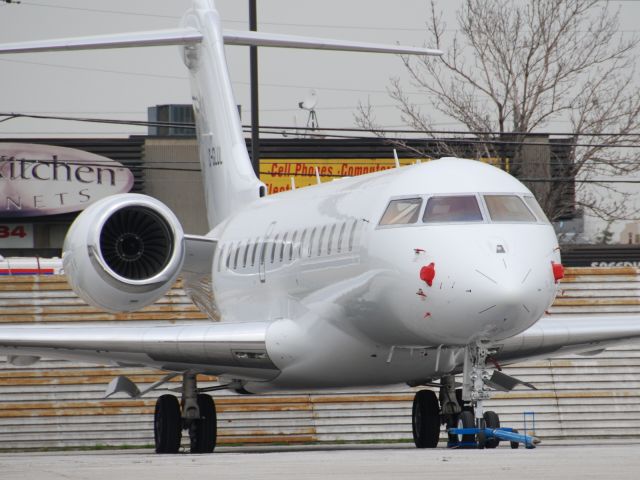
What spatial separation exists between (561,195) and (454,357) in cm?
2348

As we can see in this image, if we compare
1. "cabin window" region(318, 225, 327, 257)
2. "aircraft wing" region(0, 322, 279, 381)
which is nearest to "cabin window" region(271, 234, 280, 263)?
"aircraft wing" region(0, 322, 279, 381)

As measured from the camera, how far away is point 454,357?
16609mm

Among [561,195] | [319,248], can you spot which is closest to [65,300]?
[319,248]

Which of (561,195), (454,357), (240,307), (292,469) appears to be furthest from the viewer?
(561,195)

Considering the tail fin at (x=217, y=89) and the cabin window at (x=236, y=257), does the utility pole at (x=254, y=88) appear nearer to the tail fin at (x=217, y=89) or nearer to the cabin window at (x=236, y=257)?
the tail fin at (x=217, y=89)

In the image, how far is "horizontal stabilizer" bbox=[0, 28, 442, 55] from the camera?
2108 centimetres

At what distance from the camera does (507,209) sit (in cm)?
1499

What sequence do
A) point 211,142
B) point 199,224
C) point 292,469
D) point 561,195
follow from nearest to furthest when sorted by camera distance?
point 292,469 → point 211,142 → point 561,195 → point 199,224

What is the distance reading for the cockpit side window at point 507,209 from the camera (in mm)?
14836

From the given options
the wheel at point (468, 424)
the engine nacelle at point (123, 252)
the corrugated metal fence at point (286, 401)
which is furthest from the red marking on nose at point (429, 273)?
the corrugated metal fence at point (286, 401)

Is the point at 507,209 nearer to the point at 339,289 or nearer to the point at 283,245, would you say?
the point at 339,289

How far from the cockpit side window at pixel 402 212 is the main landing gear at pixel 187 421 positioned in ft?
15.7

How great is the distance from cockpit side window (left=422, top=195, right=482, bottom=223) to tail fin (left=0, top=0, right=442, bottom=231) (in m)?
7.36

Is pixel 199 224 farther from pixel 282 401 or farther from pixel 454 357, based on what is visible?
pixel 454 357
